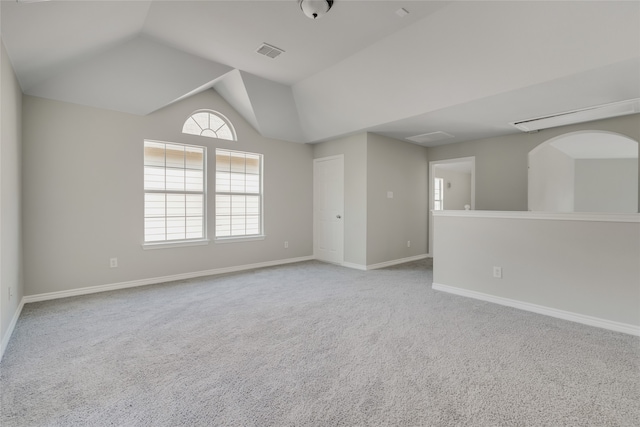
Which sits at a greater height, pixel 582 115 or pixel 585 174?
pixel 582 115

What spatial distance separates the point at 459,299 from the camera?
3578mm

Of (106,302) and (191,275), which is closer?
(106,302)

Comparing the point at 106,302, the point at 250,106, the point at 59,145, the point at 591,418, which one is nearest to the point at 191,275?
the point at 106,302

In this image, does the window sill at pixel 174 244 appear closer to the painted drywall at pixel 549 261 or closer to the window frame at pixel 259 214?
the window frame at pixel 259 214

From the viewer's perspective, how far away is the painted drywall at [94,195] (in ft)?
11.4

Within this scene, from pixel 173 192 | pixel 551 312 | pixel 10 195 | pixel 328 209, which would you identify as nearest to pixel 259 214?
pixel 328 209

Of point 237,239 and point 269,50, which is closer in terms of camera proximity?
point 269,50

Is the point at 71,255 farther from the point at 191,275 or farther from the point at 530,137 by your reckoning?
the point at 530,137

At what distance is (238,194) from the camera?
5.27 metres

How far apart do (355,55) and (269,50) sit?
42.8 inches

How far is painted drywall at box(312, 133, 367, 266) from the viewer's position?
17.2 feet

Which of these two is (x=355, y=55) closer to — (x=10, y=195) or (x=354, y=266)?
(x=354, y=266)

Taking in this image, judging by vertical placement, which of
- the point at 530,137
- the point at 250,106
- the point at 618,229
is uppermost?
the point at 250,106

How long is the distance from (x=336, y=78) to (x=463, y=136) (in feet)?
9.04
